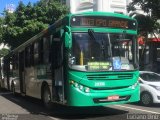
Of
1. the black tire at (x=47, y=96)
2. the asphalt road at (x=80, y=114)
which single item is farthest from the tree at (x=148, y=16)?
the black tire at (x=47, y=96)

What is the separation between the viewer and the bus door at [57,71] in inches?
493

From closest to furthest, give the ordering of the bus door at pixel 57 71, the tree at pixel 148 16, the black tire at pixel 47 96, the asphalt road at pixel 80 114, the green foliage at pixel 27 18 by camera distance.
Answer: the asphalt road at pixel 80 114 < the bus door at pixel 57 71 < the black tire at pixel 47 96 < the tree at pixel 148 16 < the green foliage at pixel 27 18

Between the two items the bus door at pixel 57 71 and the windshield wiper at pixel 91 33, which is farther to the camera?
the bus door at pixel 57 71

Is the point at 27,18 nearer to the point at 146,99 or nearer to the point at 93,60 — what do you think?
the point at 146,99

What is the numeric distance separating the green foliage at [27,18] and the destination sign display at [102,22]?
20.2 m

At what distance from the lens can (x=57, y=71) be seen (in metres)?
13.0

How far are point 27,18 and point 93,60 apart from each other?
23.0 meters

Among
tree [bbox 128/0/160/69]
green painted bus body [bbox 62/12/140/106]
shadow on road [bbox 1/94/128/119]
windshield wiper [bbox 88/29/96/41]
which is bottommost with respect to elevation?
shadow on road [bbox 1/94/128/119]

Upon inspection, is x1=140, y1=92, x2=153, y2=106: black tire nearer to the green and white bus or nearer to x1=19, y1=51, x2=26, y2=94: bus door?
the green and white bus

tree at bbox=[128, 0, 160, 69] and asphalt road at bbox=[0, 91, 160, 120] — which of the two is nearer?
asphalt road at bbox=[0, 91, 160, 120]

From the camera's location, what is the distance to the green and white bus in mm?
11969

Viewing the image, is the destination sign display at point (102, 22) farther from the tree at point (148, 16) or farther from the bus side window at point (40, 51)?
the tree at point (148, 16)

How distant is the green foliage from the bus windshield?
20628 mm

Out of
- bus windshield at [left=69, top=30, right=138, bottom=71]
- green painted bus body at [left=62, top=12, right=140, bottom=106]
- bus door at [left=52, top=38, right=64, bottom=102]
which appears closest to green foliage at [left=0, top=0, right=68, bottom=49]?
bus door at [left=52, top=38, right=64, bottom=102]
